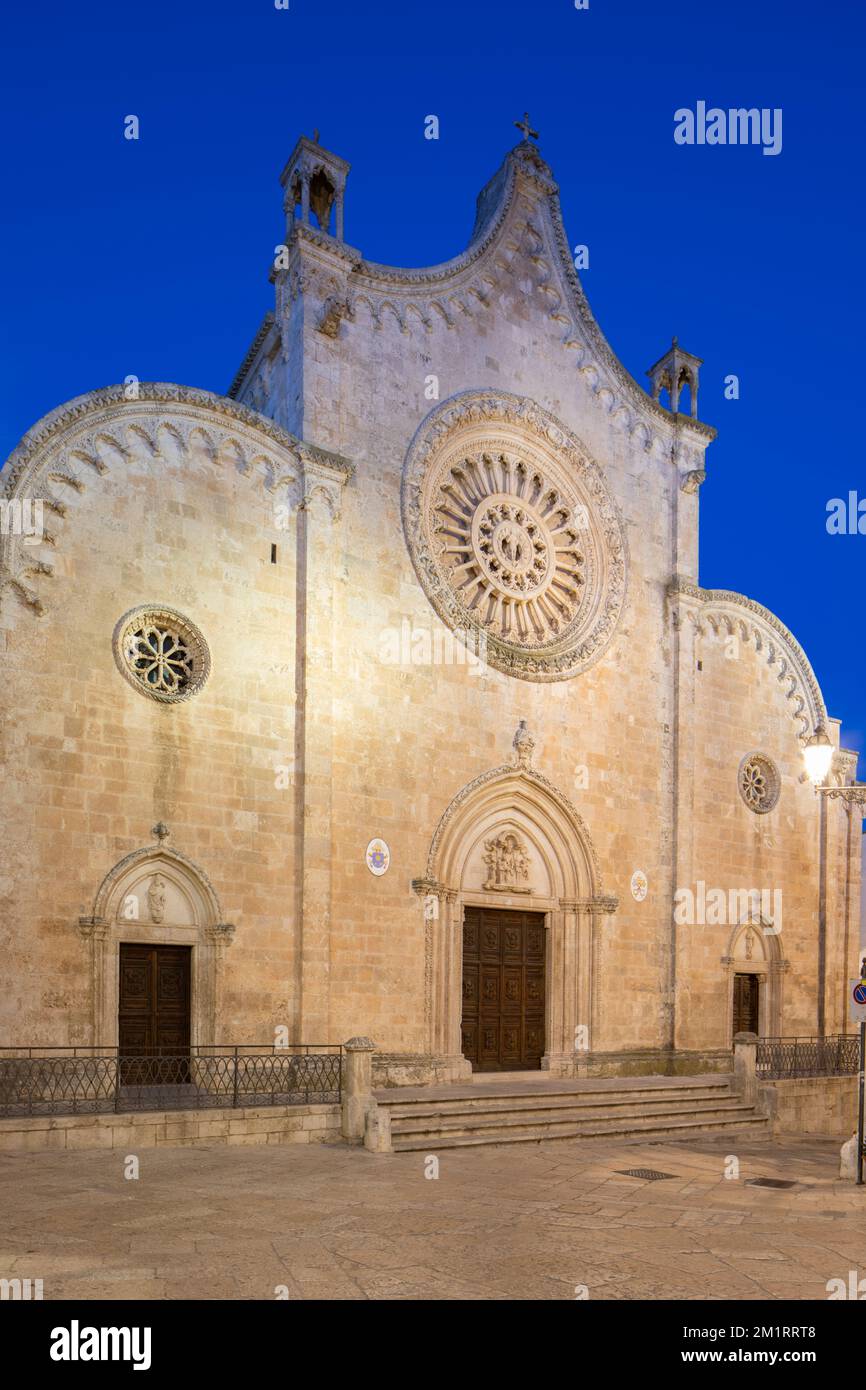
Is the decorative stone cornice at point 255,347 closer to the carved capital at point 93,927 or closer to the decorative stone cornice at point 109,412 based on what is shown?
the decorative stone cornice at point 109,412

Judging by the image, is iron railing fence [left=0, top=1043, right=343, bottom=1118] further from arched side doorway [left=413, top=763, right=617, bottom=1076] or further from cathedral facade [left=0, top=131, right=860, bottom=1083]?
arched side doorway [left=413, top=763, right=617, bottom=1076]

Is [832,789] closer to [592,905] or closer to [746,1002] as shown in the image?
[592,905]

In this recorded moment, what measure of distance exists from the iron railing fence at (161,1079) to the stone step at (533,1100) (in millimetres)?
1107

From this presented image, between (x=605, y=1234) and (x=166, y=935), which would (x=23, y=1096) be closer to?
(x=166, y=935)

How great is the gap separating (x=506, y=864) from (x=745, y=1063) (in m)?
5.79

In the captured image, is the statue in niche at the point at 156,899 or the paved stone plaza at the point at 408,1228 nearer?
the paved stone plaza at the point at 408,1228

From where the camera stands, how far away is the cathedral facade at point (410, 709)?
56.6ft

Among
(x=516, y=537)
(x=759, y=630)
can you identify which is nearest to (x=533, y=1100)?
(x=516, y=537)

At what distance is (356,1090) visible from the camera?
51.5 ft

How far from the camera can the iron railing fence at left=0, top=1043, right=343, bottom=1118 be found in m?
15.0

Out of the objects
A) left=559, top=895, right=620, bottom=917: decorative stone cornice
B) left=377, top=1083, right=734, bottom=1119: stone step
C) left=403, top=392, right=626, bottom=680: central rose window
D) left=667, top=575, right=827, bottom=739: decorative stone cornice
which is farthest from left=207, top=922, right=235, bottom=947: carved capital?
left=667, top=575, right=827, bottom=739: decorative stone cornice

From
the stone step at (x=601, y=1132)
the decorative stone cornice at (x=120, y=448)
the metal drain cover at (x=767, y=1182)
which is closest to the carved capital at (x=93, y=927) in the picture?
the decorative stone cornice at (x=120, y=448)

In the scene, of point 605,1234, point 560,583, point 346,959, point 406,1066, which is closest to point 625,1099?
point 406,1066
